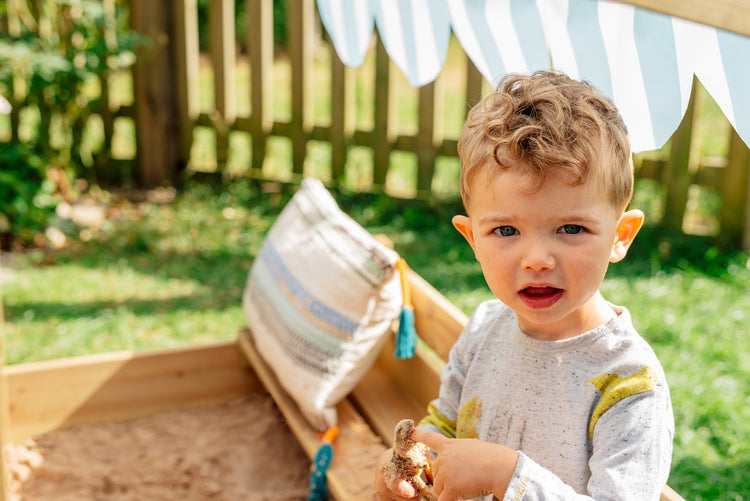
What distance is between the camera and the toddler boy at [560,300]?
123cm

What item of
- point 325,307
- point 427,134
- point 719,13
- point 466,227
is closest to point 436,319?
point 325,307

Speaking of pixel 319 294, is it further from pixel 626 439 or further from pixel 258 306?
pixel 626 439

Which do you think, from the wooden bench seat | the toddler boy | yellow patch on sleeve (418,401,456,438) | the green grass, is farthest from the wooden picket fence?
the toddler boy

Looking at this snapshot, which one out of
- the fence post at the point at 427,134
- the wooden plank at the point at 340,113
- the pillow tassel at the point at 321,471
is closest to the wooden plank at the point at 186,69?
the wooden plank at the point at 340,113

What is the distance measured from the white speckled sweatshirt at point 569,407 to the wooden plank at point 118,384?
4.75ft

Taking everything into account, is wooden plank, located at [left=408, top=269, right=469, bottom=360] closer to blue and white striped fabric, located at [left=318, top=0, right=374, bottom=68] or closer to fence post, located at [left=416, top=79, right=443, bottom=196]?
blue and white striped fabric, located at [left=318, top=0, right=374, bottom=68]

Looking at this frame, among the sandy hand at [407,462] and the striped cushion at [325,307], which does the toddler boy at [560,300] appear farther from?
→ the striped cushion at [325,307]

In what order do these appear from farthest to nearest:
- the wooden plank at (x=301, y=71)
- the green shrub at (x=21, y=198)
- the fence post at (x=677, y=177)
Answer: the wooden plank at (x=301, y=71)
the green shrub at (x=21, y=198)
the fence post at (x=677, y=177)

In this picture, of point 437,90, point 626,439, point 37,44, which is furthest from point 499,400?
point 37,44

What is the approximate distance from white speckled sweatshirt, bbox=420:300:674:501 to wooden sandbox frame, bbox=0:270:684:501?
19.8 inches

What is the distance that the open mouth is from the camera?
1.27 meters

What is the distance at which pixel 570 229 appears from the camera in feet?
4.11

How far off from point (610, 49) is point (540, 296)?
1.60ft

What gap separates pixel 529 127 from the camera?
1248mm
